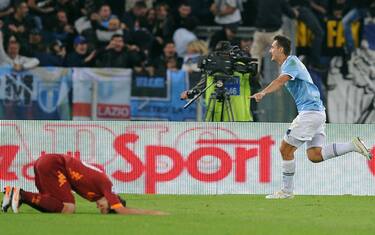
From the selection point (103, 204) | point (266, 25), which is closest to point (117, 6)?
point (266, 25)

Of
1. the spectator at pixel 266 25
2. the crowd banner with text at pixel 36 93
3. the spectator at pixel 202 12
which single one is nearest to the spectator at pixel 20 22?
the crowd banner with text at pixel 36 93

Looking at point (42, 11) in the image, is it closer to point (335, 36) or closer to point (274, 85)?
point (335, 36)

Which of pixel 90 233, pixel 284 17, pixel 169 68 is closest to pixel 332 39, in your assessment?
pixel 284 17

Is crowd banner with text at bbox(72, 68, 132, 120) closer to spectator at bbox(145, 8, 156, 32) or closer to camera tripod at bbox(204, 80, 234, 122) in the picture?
spectator at bbox(145, 8, 156, 32)

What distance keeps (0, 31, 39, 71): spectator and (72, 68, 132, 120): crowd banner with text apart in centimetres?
82

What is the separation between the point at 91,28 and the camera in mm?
23547

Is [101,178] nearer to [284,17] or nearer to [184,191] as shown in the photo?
[184,191]

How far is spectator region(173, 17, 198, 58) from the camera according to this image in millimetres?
23172

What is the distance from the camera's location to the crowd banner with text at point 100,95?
21.8 meters

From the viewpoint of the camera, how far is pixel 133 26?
77.8 feet

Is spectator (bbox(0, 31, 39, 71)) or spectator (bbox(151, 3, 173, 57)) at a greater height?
spectator (bbox(151, 3, 173, 57))

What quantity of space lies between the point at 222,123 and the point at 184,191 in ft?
3.51

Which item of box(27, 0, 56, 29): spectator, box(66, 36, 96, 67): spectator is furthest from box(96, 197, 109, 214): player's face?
box(27, 0, 56, 29): spectator

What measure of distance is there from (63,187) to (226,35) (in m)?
10.7
